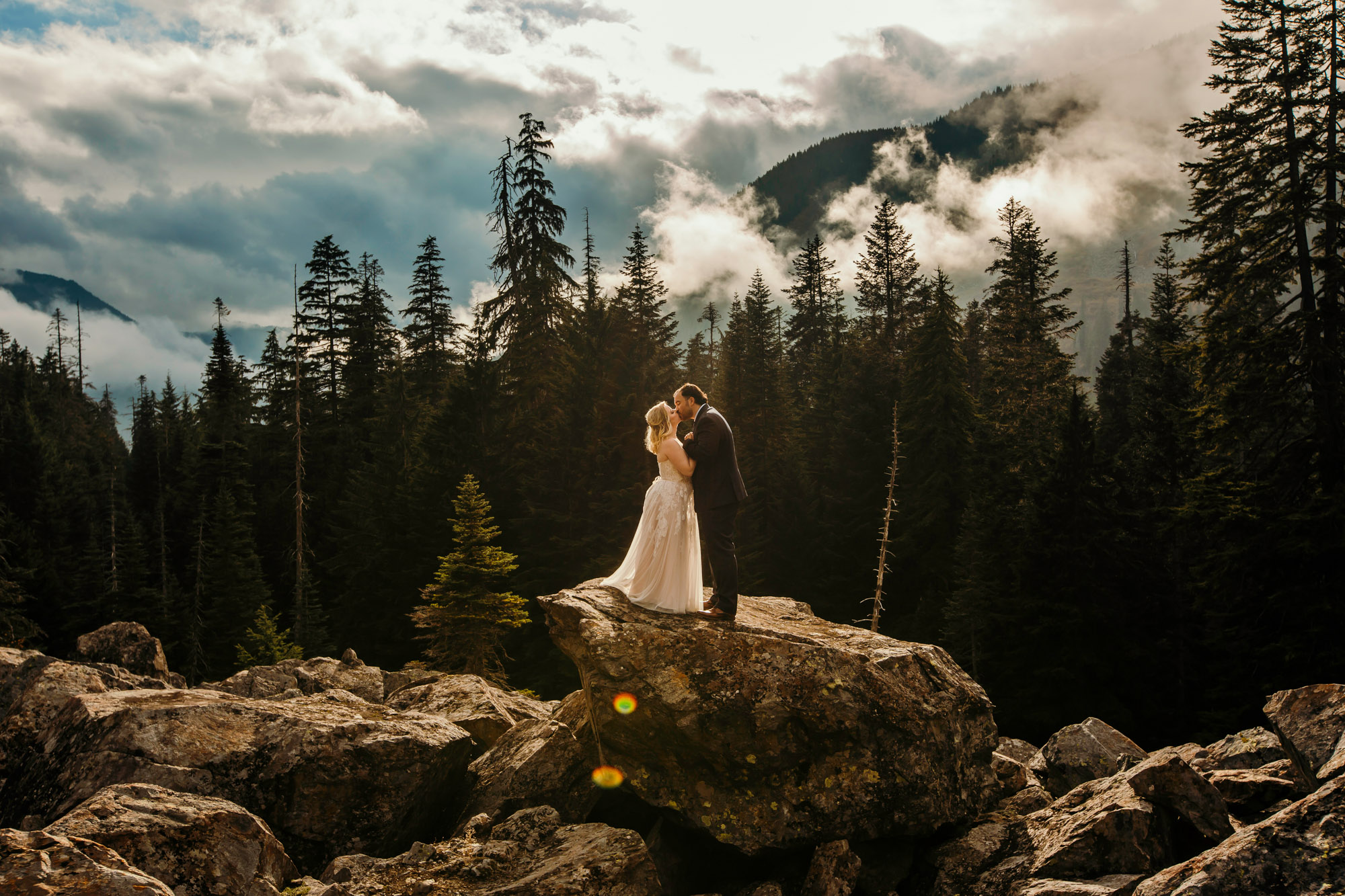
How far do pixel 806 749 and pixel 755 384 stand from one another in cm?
3079

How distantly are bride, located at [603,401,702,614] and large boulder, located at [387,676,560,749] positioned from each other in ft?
10.7

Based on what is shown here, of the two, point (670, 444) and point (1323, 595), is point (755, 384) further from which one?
point (670, 444)

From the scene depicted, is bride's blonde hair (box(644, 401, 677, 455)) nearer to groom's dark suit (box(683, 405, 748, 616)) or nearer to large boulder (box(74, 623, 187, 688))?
groom's dark suit (box(683, 405, 748, 616))

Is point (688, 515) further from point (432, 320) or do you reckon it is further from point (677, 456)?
point (432, 320)

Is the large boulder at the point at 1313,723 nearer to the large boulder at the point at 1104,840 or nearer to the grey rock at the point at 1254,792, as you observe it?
the grey rock at the point at 1254,792

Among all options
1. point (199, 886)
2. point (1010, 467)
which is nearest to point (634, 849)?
point (199, 886)

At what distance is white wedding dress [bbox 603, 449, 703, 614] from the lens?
30.0ft

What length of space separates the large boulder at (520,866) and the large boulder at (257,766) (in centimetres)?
84

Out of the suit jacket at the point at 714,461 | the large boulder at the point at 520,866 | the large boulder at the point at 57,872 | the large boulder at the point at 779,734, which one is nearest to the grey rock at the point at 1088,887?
the large boulder at the point at 779,734

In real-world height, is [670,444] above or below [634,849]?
above

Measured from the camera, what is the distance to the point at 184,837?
21.6ft

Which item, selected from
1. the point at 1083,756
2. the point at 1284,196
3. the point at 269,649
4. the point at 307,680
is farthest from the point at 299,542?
the point at 1284,196

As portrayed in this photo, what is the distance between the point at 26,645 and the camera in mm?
26172

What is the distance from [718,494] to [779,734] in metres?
2.94
